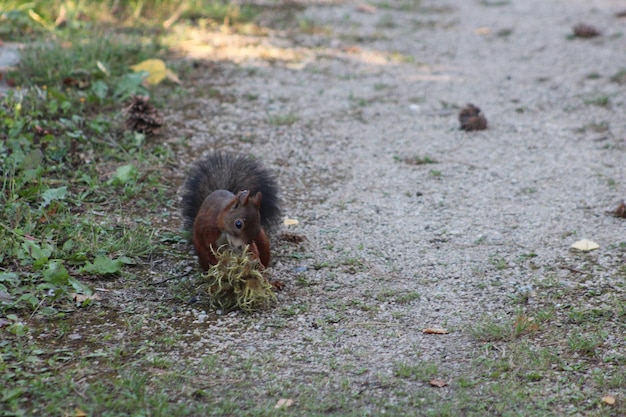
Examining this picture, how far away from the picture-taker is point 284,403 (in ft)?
7.73

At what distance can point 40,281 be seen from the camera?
2.98m

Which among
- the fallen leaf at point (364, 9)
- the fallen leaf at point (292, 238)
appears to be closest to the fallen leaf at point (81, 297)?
the fallen leaf at point (292, 238)

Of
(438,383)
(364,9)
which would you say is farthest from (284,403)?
(364,9)

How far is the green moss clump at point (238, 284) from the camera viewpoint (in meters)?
2.93

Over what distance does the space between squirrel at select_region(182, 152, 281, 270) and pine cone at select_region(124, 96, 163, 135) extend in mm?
1023

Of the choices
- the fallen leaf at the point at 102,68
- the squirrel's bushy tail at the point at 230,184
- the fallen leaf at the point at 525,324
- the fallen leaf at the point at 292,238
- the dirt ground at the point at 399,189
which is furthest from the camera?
the fallen leaf at the point at 102,68

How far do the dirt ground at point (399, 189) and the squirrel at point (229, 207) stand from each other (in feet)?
0.60

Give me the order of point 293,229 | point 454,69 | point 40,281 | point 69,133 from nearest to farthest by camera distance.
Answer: point 40,281, point 293,229, point 69,133, point 454,69

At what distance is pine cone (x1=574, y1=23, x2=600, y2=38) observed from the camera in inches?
261

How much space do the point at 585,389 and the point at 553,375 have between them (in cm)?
11

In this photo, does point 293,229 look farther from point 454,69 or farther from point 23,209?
point 454,69

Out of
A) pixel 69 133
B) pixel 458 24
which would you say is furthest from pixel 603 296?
pixel 458 24

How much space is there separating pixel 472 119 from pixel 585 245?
1573mm

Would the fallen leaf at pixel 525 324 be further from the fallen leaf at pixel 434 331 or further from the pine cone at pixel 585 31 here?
the pine cone at pixel 585 31
